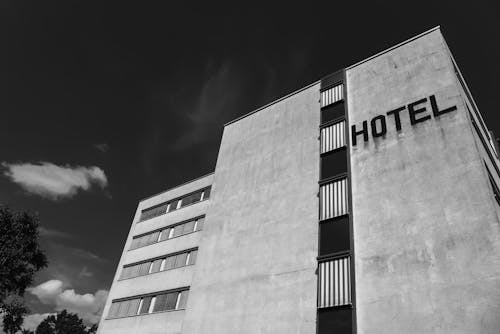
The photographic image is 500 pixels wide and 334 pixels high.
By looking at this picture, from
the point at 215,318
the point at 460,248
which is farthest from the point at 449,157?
the point at 215,318

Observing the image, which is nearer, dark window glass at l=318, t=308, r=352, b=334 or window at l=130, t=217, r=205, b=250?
dark window glass at l=318, t=308, r=352, b=334

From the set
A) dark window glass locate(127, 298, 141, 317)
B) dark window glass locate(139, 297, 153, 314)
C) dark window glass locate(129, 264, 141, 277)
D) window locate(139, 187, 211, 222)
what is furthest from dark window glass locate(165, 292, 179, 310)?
window locate(139, 187, 211, 222)

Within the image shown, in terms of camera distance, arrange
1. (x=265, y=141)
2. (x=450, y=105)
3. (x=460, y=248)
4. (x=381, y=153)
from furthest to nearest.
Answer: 1. (x=265, y=141)
2. (x=381, y=153)
3. (x=450, y=105)
4. (x=460, y=248)

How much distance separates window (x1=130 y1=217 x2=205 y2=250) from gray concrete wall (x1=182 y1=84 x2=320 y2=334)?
12.3 feet

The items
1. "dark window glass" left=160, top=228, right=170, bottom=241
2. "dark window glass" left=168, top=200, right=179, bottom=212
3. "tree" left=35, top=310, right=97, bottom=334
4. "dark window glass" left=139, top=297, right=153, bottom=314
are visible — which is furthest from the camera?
"tree" left=35, top=310, right=97, bottom=334

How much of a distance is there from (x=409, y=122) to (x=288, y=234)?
969 centimetres

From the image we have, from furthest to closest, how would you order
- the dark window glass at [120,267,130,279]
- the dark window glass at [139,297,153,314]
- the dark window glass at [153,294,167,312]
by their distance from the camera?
the dark window glass at [120,267,130,279] → the dark window glass at [139,297,153,314] → the dark window glass at [153,294,167,312]

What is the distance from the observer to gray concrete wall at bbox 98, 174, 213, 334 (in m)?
26.4

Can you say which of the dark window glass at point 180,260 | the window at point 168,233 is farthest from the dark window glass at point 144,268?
the dark window glass at point 180,260

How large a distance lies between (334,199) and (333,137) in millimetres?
4853

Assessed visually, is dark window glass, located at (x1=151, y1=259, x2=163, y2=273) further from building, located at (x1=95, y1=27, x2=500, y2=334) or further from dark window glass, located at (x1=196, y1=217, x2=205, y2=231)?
dark window glass, located at (x1=196, y1=217, x2=205, y2=231)

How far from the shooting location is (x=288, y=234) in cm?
2144

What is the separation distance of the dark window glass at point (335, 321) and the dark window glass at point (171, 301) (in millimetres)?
13091

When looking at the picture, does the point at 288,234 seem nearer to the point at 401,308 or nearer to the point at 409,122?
the point at 401,308
